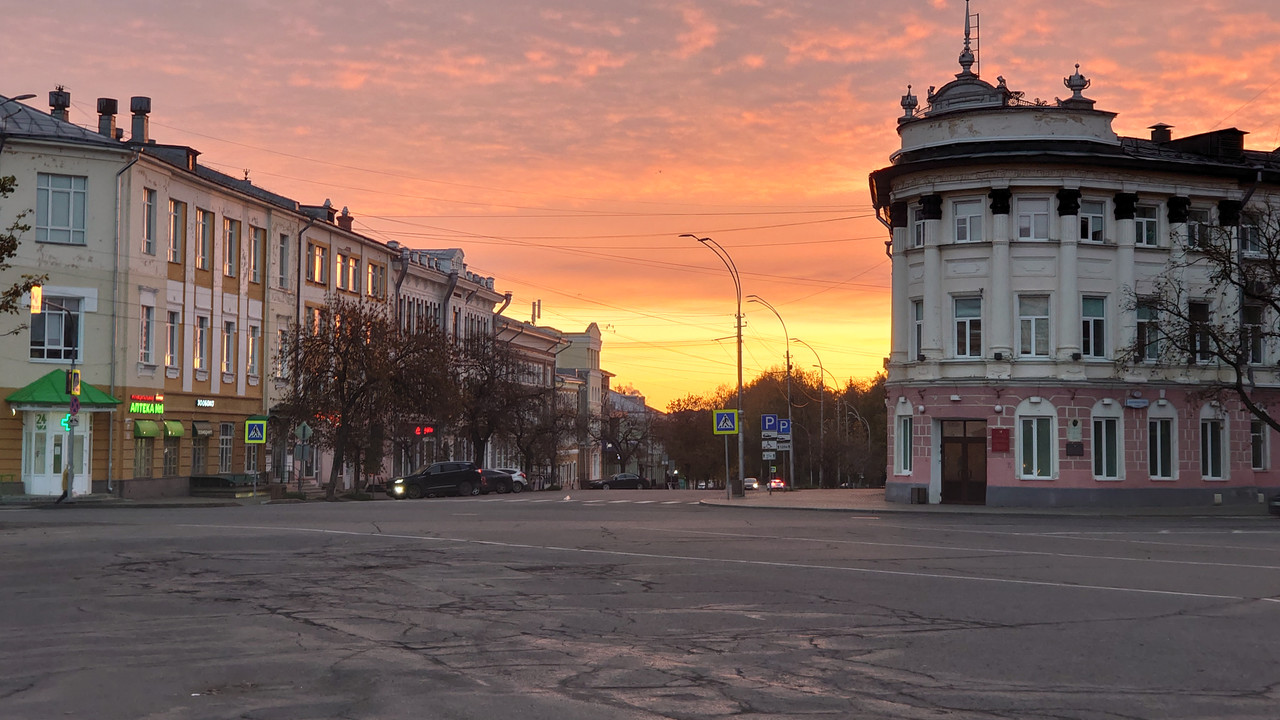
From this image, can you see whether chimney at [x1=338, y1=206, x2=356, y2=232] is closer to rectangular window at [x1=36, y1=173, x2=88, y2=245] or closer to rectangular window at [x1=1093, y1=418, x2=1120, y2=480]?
rectangular window at [x1=36, y1=173, x2=88, y2=245]

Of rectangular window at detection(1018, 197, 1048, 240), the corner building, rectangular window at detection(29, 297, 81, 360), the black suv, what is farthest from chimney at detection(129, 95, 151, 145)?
rectangular window at detection(1018, 197, 1048, 240)

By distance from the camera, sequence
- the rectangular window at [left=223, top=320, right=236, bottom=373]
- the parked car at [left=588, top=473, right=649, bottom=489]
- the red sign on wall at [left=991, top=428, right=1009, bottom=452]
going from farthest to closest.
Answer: the parked car at [left=588, top=473, right=649, bottom=489]
the rectangular window at [left=223, top=320, right=236, bottom=373]
the red sign on wall at [left=991, top=428, right=1009, bottom=452]

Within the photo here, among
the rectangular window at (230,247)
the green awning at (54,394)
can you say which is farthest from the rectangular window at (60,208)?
the rectangular window at (230,247)

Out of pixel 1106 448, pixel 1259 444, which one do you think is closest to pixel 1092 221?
pixel 1106 448

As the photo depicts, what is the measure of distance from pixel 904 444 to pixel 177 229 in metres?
29.6

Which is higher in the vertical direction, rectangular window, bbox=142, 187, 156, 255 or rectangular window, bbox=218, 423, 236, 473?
rectangular window, bbox=142, 187, 156, 255

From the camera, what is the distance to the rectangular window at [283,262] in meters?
60.5

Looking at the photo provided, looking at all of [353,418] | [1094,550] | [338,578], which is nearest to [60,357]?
[353,418]

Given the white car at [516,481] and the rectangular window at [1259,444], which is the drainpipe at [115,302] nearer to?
the white car at [516,481]

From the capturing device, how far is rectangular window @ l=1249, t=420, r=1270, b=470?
45.2 metres

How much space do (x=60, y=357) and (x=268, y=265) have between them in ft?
47.5

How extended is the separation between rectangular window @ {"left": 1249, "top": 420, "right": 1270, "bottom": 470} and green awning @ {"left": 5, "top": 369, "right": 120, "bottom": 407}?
40.5m

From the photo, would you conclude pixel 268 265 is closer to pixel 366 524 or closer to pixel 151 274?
pixel 151 274

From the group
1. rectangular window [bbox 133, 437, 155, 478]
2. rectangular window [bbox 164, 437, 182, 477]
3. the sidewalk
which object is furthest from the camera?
rectangular window [bbox 164, 437, 182, 477]
